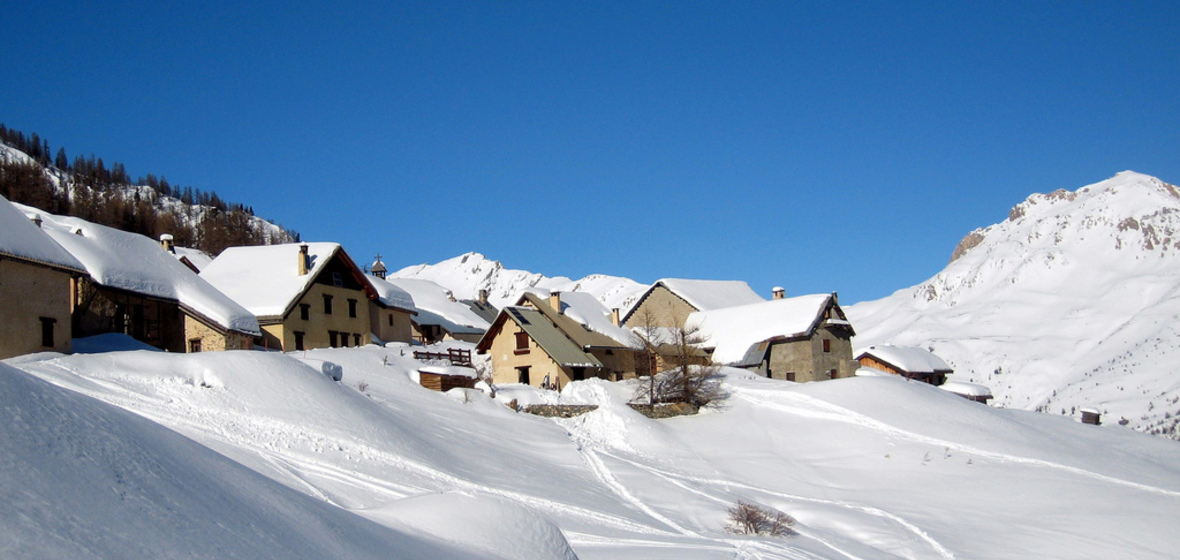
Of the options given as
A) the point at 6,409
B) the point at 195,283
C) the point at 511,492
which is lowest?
the point at 511,492

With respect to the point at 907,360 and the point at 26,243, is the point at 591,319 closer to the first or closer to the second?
the point at 907,360

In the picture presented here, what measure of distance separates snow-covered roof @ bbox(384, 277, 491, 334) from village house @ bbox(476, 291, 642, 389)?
2264cm

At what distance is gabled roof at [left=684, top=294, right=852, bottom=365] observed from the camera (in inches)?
2261

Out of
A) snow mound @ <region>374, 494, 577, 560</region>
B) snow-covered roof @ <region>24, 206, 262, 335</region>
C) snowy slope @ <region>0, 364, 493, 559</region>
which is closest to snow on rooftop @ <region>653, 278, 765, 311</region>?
snow-covered roof @ <region>24, 206, 262, 335</region>

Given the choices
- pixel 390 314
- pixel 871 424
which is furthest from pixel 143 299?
pixel 871 424

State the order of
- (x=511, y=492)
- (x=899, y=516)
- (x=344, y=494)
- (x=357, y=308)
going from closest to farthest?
(x=344, y=494) → (x=511, y=492) → (x=899, y=516) → (x=357, y=308)

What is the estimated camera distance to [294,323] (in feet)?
171

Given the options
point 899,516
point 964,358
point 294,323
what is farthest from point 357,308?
point 964,358

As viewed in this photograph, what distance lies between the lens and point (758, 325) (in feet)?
197

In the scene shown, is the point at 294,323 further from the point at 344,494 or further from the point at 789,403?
the point at 344,494

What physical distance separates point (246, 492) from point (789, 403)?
37.1 meters

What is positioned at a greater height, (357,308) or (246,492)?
(357,308)

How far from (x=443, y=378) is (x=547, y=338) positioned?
14.5 m

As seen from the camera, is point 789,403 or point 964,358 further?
point 964,358
